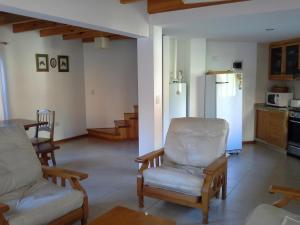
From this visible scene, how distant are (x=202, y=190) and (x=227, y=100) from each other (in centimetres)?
291

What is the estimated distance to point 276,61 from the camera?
19.9ft

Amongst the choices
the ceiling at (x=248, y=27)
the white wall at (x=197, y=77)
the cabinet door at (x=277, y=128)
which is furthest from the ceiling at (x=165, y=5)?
the cabinet door at (x=277, y=128)

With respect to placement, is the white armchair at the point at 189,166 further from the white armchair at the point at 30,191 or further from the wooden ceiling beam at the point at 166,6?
the wooden ceiling beam at the point at 166,6

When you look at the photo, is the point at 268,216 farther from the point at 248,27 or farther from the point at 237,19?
the point at 248,27

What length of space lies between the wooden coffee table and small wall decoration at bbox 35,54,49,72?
15.4 ft

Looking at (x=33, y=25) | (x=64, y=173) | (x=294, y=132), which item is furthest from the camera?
(x=294, y=132)

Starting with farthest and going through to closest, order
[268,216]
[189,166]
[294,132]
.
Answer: [294,132] → [189,166] → [268,216]

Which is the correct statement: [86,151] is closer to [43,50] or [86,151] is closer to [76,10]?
[43,50]

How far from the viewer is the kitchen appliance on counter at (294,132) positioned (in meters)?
5.12

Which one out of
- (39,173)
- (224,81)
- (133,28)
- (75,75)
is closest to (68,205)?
(39,173)

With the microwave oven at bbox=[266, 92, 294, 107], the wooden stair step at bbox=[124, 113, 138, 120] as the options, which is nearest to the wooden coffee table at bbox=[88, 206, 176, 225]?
the microwave oven at bbox=[266, 92, 294, 107]

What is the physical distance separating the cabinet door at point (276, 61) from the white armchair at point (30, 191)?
495 centimetres

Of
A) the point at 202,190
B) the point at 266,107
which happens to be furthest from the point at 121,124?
the point at 202,190

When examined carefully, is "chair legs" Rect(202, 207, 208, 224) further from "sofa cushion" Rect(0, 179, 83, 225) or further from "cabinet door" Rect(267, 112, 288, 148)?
"cabinet door" Rect(267, 112, 288, 148)
